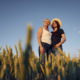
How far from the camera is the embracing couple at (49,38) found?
188cm

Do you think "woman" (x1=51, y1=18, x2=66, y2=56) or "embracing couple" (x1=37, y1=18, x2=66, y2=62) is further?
"woman" (x1=51, y1=18, x2=66, y2=56)

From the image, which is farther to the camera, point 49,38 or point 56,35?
point 56,35

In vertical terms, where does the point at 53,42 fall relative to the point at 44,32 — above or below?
below

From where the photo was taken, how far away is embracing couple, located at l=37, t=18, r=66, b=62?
188cm

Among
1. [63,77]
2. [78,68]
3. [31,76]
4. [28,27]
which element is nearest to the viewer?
[28,27]

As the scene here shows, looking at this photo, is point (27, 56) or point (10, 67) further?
point (10, 67)

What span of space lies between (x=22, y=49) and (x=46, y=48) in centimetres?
174

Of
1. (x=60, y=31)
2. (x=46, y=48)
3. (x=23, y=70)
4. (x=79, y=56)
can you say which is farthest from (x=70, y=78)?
(x=60, y=31)

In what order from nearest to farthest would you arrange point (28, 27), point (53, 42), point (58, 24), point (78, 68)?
point (28, 27) → point (78, 68) → point (53, 42) → point (58, 24)

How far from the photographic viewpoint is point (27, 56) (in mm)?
190

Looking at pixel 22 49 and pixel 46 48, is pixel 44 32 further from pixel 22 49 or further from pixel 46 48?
pixel 22 49

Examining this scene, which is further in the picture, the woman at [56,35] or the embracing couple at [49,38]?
the woman at [56,35]

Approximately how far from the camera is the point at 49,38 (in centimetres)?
198

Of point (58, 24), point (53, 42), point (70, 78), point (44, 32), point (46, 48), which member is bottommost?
point (70, 78)
